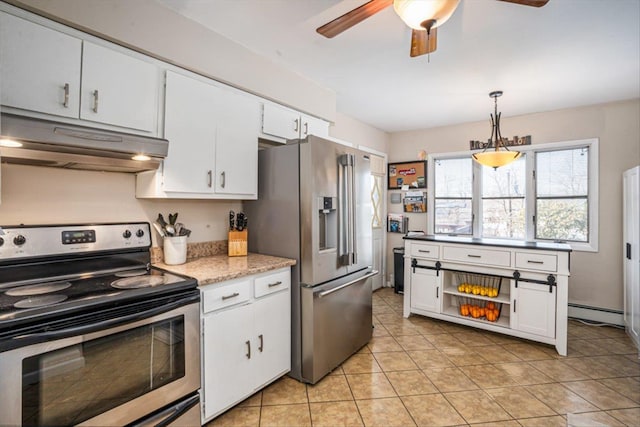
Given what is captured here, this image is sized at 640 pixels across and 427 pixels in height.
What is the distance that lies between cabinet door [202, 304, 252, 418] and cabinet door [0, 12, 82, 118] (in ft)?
4.49

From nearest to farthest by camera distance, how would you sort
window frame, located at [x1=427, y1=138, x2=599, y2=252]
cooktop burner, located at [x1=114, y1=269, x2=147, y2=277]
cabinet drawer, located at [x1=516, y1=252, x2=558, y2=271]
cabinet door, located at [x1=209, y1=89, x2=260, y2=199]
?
cooktop burner, located at [x1=114, y1=269, x2=147, y2=277]
cabinet door, located at [x1=209, y1=89, x2=260, y2=199]
cabinet drawer, located at [x1=516, y1=252, x2=558, y2=271]
window frame, located at [x1=427, y1=138, x2=599, y2=252]

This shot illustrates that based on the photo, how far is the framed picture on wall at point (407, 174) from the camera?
15.9ft

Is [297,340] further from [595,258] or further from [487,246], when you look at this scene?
[595,258]

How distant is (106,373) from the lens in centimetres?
139

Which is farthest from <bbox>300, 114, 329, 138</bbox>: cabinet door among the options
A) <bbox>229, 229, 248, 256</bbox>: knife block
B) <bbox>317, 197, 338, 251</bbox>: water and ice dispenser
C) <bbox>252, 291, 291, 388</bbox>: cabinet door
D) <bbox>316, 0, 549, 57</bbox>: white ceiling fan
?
<bbox>252, 291, 291, 388</bbox>: cabinet door

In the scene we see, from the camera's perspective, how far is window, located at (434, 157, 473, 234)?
15.0ft

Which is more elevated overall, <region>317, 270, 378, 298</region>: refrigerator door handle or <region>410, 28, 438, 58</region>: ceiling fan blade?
<region>410, 28, 438, 58</region>: ceiling fan blade

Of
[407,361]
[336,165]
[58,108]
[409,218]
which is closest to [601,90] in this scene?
[409,218]

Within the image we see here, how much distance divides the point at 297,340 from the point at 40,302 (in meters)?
1.58

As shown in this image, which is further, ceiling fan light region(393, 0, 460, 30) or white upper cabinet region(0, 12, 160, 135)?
white upper cabinet region(0, 12, 160, 135)

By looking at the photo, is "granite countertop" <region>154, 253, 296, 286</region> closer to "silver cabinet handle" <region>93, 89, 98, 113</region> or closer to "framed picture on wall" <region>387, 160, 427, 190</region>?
"silver cabinet handle" <region>93, 89, 98, 113</region>

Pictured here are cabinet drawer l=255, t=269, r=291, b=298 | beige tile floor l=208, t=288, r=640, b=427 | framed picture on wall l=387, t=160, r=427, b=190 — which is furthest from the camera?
framed picture on wall l=387, t=160, r=427, b=190

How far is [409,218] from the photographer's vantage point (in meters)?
4.97

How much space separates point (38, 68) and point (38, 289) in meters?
1.08
